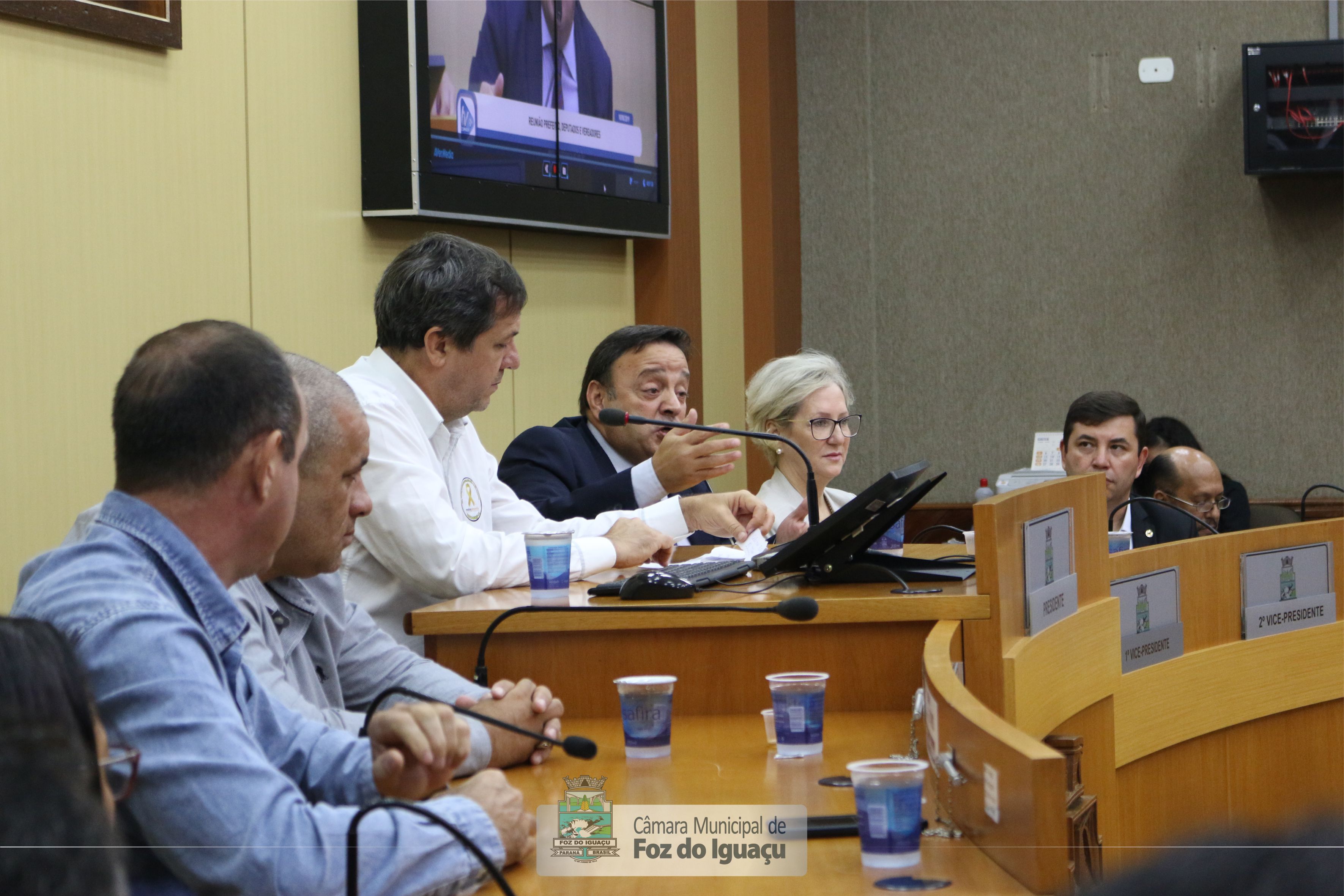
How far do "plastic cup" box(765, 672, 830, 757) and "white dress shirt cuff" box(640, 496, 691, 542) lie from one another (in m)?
1.08

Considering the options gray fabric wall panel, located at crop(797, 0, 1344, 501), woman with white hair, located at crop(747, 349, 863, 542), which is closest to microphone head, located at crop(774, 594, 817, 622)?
woman with white hair, located at crop(747, 349, 863, 542)

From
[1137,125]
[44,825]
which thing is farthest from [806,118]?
[44,825]

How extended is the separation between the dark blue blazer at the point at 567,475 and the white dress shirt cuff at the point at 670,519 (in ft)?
1.21

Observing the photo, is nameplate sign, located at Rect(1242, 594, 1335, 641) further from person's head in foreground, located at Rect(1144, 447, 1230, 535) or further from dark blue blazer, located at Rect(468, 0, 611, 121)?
dark blue blazer, located at Rect(468, 0, 611, 121)

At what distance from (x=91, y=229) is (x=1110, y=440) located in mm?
2680

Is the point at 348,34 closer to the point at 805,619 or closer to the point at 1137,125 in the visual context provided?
the point at 805,619

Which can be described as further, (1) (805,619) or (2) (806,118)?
(2) (806,118)

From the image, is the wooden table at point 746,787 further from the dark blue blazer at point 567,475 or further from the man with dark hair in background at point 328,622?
the dark blue blazer at point 567,475

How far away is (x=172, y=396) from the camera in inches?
48.1

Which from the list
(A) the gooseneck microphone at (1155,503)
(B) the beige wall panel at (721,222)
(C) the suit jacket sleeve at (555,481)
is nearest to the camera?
(A) the gooseneck microphone at (1155,503)

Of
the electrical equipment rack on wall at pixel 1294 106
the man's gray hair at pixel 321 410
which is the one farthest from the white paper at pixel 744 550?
the electrical equipment rack on wall at pixel 1294 106

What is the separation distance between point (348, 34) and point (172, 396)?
2.63m

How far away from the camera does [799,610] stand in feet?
5.56

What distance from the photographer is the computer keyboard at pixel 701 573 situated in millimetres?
2055
